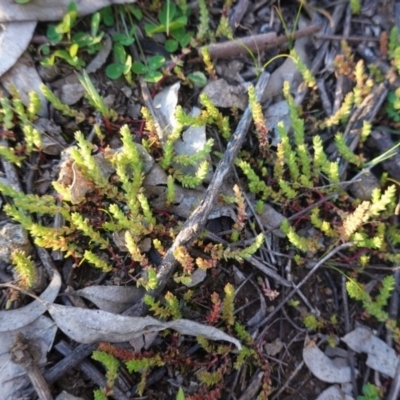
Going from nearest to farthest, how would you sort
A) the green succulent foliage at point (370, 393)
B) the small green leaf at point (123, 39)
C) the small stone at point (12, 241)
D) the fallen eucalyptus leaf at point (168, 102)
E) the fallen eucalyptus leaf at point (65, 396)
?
the fallen eucalyptus leaf at point (65, 396), the small stone at point (12, 241), the green succulent foliage at point (370, 393), the fallen eucalyptus leaf at point (168, 102), the small green leaf at point (123, 39)

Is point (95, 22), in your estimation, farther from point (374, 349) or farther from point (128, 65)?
point (374, 349)

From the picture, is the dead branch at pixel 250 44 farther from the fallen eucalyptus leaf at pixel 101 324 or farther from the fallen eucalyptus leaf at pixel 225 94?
the fallen eucalyptus leaf at pixel 101 324

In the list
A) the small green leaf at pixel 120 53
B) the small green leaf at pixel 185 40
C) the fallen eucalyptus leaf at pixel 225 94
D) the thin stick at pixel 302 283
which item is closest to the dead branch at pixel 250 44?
→ the small green leaf at pixel 185 40

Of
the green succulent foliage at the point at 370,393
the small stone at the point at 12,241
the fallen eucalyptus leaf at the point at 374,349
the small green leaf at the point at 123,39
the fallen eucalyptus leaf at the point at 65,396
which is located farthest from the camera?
the small green leaf at the point at 123,39

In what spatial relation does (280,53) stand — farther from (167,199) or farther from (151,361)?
Result: (151,361)

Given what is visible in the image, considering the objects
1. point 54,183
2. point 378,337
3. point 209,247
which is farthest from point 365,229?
point 54,183

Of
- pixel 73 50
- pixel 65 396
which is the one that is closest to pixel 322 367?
pixel 65 396
